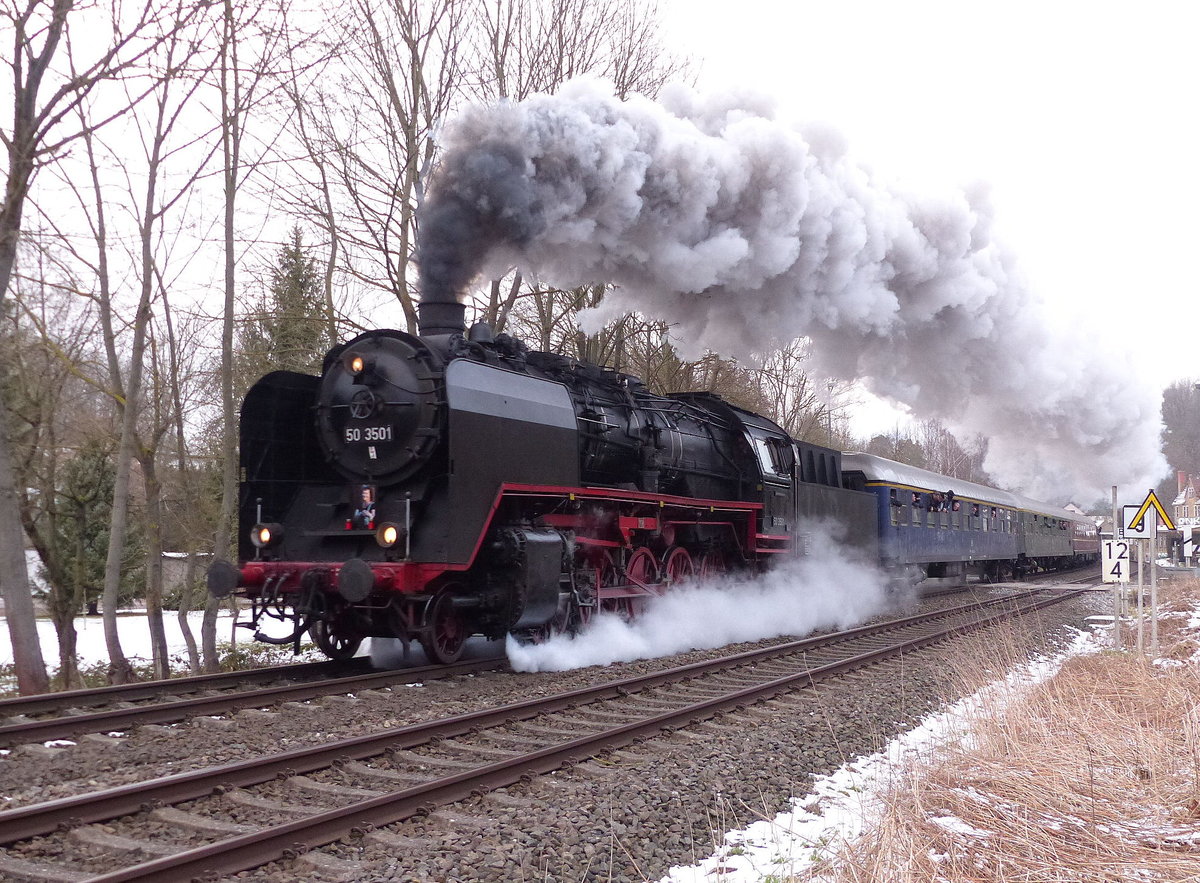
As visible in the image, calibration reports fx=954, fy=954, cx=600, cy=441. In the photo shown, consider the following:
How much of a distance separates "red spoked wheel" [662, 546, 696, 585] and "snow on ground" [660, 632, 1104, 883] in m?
4.63

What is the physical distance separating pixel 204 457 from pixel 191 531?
5.34 ft

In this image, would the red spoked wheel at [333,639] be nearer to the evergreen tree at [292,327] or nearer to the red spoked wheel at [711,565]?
the red spoked wheel at [711,565]

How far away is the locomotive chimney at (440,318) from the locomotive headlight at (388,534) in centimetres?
244

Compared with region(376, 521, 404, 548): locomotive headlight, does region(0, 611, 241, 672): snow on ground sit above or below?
below

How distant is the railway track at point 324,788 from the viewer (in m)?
3.98

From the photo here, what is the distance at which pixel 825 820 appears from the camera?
17.0 ft

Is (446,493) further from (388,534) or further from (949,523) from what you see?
(949,523)

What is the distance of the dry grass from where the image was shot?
3.87 metres

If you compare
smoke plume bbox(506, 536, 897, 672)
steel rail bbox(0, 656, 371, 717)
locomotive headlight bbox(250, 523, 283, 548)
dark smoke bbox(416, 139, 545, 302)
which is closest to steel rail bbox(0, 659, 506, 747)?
steel rail bbox(0, 656, 371, 717)

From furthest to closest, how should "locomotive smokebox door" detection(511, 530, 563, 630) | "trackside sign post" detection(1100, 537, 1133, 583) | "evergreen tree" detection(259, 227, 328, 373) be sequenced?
1. "evergreen tree" detection(259, 227, 328, 373)
2. "trackside sign post" detection(1100, 537, 1133, 583)
3. "locomotive smokebox door" detection(511, 530, 563, 630)

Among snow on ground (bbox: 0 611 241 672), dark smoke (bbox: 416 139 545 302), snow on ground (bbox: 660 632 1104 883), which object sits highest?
dark smoke (bbox: 416 139 545 302)

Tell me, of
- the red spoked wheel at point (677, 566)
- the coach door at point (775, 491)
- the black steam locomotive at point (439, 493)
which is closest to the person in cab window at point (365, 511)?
the black steam locomotive at point (439, 493)

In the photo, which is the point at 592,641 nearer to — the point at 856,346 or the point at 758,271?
the point at 758,271

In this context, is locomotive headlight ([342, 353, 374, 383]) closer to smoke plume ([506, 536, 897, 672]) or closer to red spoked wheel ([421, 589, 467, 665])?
red spoked wheel ([421, 589, 467, 665])
